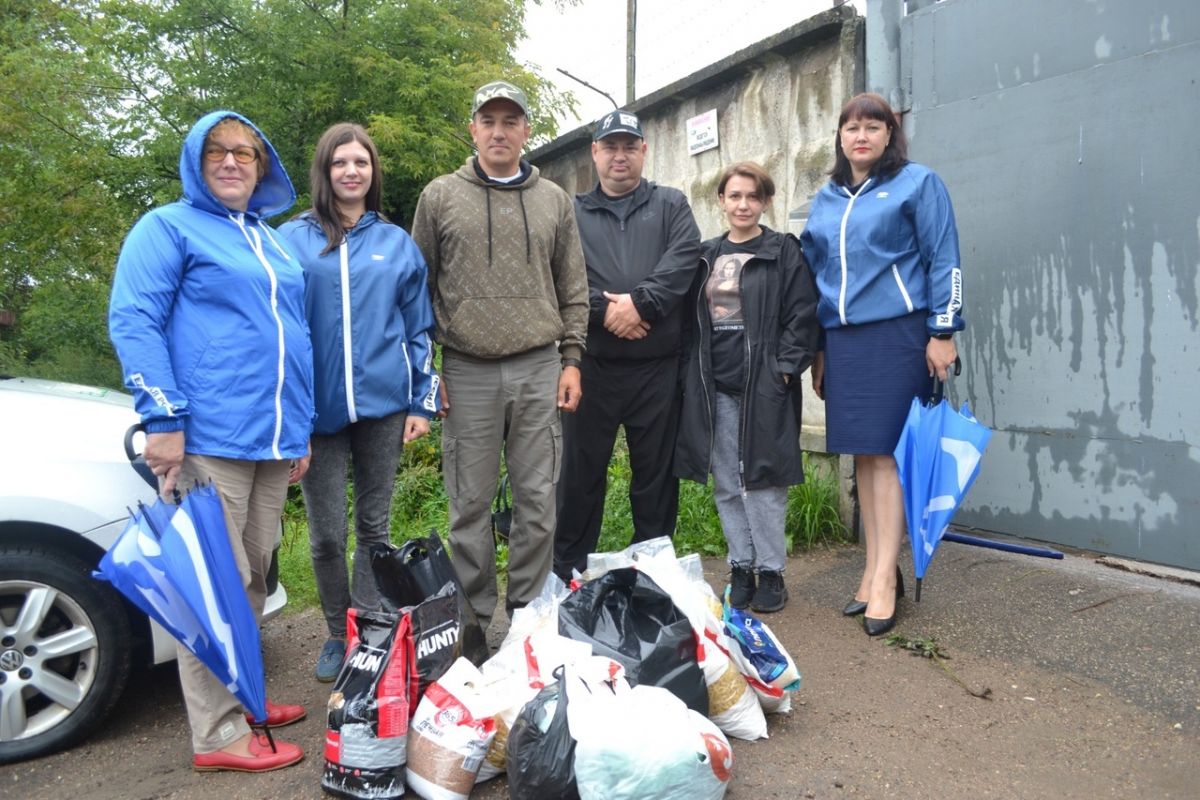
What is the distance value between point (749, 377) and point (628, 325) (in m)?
0.54

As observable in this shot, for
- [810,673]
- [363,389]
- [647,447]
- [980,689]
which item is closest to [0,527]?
[363,389]

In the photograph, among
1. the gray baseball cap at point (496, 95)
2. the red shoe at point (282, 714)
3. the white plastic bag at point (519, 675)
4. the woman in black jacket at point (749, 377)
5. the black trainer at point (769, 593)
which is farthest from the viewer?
the black trainer at point (769, 593)

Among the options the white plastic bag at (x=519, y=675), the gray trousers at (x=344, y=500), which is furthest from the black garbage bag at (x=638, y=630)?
the gray trousers at (x=344, y=500)

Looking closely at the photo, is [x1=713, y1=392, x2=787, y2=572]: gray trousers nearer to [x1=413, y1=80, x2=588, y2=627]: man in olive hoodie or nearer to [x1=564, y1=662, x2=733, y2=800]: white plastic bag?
[x1=413, y1=80, x2=588, y2=627]: man in olive hoodie

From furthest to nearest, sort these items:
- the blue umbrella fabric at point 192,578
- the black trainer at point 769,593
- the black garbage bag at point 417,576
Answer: the black trainer at point 769,593 < the black garbage bag at point 417,576 < the blue umbrella fabric at point 192,578

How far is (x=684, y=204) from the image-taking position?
13.4 ft

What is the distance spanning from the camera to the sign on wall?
5859 mm

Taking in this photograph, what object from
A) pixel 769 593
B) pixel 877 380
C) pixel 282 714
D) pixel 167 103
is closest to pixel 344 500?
pixel 282 714

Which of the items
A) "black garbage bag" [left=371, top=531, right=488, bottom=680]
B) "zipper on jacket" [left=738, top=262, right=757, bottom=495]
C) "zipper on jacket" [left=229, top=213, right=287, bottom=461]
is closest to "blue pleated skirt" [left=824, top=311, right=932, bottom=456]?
"zipper on jacket" [left=738, top=262, right=757, bottom=495]

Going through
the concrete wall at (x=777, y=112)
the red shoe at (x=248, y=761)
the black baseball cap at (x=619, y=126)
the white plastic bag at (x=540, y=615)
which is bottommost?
the red shoe at (x=248, y=761)

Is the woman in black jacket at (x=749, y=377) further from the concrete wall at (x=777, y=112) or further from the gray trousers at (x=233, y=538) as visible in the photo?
the gray trousers at (x=233, y=538)

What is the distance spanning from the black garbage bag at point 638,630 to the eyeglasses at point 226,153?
170cm

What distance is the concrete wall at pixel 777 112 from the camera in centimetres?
497

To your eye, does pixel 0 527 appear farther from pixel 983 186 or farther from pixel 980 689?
pixel 983 186
